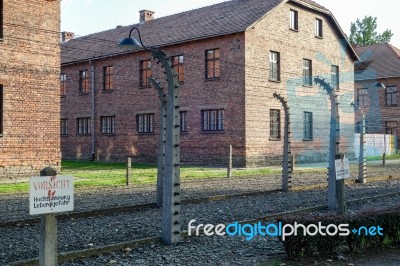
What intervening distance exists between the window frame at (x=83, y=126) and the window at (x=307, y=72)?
1446 cm

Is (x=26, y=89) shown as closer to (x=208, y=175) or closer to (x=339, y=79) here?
(x=208, y=175)

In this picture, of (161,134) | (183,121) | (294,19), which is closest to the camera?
(161,134)

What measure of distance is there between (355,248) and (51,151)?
1427cm

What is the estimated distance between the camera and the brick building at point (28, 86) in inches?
689

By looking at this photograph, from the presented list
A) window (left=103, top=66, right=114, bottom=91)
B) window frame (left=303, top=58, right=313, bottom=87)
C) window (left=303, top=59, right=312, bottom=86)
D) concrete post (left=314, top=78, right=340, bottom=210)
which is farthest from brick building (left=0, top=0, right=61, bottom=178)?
window (left=303, top=59, right=312, bottom=86)

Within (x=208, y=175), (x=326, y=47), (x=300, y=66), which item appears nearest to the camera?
(x=208, y=175)

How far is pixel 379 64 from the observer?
45.0 m

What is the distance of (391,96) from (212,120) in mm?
23085

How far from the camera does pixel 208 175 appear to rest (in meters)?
20.3

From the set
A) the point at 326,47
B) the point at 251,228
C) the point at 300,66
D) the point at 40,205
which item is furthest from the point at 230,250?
the point at 326,47

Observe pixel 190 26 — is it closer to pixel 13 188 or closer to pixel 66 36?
pixel 13 188

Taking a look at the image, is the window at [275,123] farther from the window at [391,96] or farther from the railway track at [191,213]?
the window at [391,96]

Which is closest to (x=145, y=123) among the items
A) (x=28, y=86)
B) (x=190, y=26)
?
(x=190, y=26)

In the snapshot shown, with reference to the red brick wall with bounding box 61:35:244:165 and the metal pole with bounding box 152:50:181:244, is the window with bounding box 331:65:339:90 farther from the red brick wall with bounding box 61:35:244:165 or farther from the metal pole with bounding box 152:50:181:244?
the metal pole with bounding box 152:50:181:244
